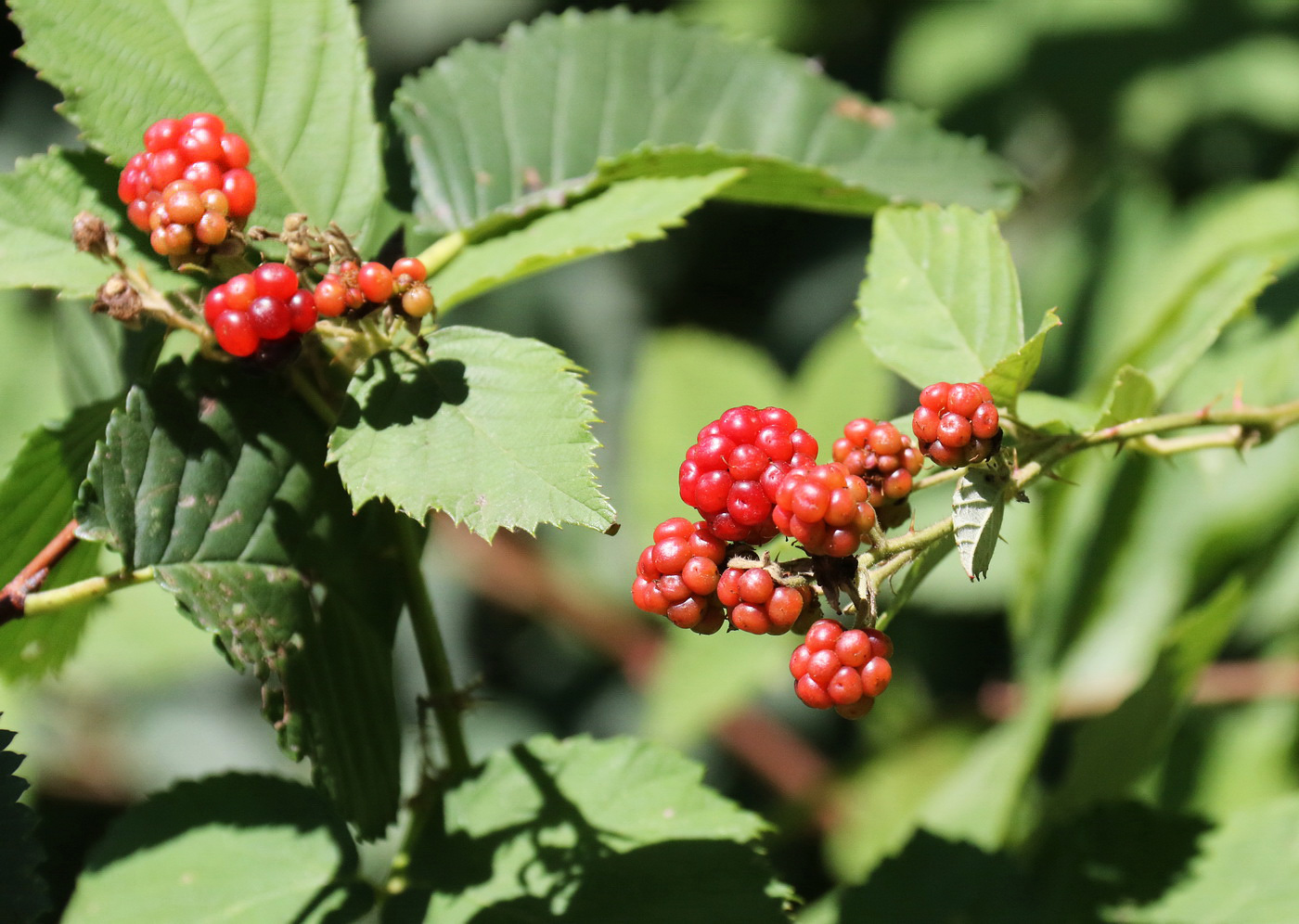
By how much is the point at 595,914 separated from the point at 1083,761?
43.8 inches

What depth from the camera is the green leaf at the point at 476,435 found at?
43.3 inches

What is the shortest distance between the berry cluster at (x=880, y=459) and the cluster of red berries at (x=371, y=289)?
1.46ft

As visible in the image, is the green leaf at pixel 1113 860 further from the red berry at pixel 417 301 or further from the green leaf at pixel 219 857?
the red berry at pixel 417 301

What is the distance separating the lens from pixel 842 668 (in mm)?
1022

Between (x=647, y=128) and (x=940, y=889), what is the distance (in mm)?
1264

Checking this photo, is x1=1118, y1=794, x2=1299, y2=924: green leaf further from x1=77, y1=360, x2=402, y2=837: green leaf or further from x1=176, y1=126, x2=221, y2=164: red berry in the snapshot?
x1=176, y1=126, x2=221, y2=164: red berry

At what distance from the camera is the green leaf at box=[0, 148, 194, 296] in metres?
1.32

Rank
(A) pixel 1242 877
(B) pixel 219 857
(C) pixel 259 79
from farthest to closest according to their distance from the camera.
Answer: (A) pixel 1242 877, (B) pixel 219 857, (C) pixel 259 79

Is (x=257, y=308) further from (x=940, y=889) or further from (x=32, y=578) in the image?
(x=940, y=889)

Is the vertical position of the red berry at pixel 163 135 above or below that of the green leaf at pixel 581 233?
above

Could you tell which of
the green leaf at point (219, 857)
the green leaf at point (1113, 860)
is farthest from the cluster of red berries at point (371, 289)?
the green leaf at point (1113, 860)

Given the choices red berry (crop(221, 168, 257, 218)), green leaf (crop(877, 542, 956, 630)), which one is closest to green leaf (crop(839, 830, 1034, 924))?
green leaf (crop(877, 542, 956, 630))

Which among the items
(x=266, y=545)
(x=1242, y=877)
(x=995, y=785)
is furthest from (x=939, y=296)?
(x=995, y=785)

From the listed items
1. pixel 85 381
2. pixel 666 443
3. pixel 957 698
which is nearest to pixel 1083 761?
pixel 957 698
